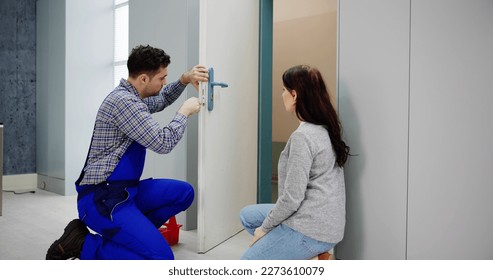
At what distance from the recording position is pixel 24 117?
16.3 feet

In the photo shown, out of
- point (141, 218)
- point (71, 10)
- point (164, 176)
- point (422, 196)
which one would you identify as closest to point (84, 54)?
point (71, 10)

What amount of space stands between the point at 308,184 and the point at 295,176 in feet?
0.36

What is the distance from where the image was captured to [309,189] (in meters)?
1.80

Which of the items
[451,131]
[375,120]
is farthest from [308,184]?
[451,131]

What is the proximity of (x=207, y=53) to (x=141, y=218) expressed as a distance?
37.6 inches

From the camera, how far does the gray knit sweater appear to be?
174 cm

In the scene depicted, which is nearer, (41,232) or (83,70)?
(41,232)

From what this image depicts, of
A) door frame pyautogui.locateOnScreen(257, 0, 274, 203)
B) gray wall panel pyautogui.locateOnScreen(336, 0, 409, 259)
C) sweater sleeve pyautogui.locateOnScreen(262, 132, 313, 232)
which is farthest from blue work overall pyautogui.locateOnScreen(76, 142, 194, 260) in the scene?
door frame pyautogui.locateOnScreen(257, 0, 274, 203)

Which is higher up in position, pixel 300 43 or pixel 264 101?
pixel 300 43

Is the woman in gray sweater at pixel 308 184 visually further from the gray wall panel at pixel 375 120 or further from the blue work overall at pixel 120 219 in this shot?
the blue work overall at pixel 120 219

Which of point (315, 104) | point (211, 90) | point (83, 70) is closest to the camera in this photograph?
point (315, 104)

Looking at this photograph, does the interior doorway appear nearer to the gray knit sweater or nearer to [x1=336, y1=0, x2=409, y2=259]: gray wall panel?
[x1=336, y1=0, x2=409, y2=259]: gray wall panel

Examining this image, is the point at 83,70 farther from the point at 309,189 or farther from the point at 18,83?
the point at 309,189
